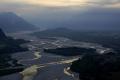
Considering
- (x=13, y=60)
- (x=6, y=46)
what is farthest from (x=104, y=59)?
(x=6, y=46)

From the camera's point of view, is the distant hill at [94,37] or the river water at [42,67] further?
the distant hill at [94,37]

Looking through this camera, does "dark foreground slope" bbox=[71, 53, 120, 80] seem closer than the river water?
Yes

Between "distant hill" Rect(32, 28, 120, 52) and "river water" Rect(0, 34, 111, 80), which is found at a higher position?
"river water" Rect(0, 34, 111, 80)

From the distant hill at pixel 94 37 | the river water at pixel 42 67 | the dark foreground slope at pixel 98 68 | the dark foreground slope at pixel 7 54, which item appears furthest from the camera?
the distant hill at pixel 94 37

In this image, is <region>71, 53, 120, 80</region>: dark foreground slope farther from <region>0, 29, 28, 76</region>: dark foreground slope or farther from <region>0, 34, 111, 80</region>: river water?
<region>0, 29, 28, 76</region>: dark foreground slope

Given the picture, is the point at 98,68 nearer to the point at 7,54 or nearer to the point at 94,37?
the point at 7,54

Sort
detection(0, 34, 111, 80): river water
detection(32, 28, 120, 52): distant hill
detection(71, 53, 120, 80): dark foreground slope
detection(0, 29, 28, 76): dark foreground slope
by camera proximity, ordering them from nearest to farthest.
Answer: detection(71, 53, 120, 80): dark foreground slope
detection(0, 34, 111, 80): river water
detection(0, 29, 28, 76): dark foreground slope
detection(32, 28, 120, 52): distant hill

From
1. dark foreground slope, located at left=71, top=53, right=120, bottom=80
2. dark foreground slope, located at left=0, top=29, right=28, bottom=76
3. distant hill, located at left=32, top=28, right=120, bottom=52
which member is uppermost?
dark foreground slope, located at left=71, top=53, right=120, bottom=80


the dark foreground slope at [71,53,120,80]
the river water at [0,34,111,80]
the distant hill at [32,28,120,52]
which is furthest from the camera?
the distant hill at [32,28,120,52]

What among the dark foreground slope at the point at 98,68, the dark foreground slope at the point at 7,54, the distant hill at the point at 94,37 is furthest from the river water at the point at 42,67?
the distant hill at the point at 94,37

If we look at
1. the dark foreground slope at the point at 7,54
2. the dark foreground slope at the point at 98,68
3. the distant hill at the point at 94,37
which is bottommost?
the distant hill at the point at 94,37

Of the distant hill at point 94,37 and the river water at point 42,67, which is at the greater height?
→ the river water at point 42,67

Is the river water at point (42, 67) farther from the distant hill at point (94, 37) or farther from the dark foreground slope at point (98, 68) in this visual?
the distant hill at point (94, 37)

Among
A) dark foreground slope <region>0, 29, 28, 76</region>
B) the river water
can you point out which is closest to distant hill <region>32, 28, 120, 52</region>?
dark foreground slope <region>0, 29, 28, 76</region>
